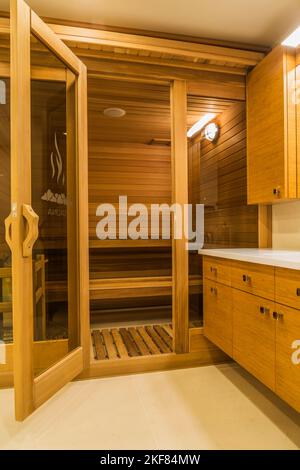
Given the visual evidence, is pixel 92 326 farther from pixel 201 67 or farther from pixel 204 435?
pixel 201 67

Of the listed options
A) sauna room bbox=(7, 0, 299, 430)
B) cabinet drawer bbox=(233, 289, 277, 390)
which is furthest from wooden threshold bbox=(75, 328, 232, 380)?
cabinet drawer bbox=(233, 289, 277, 390)

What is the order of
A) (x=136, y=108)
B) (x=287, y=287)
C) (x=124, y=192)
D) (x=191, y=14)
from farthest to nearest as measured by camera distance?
(x=124, y=192) < (x=136, y=108) < (x=191, y=14) < (x=287, y=287)

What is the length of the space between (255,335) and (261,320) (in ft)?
0.37

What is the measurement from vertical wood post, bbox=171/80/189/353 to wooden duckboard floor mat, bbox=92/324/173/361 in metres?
0.22

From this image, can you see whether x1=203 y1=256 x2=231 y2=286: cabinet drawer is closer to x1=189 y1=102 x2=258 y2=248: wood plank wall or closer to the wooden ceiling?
x1=189 y1=102 x2=258 y2=248: wood plank wall

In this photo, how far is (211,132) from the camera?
2453 millimetres

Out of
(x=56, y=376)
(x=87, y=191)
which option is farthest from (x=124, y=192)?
(x=56, y=376)

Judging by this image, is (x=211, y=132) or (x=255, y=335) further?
(x=211, y=132)

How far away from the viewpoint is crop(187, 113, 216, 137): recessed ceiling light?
2332 millimetres

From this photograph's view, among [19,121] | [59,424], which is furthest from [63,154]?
[59,424]

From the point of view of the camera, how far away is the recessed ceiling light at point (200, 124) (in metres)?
2.33

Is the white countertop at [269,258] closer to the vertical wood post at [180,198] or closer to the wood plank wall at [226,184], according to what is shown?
the vertical wood post at [180,198]

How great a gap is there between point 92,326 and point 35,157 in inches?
78.1

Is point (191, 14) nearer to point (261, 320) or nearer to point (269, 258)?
point (269, 258)
